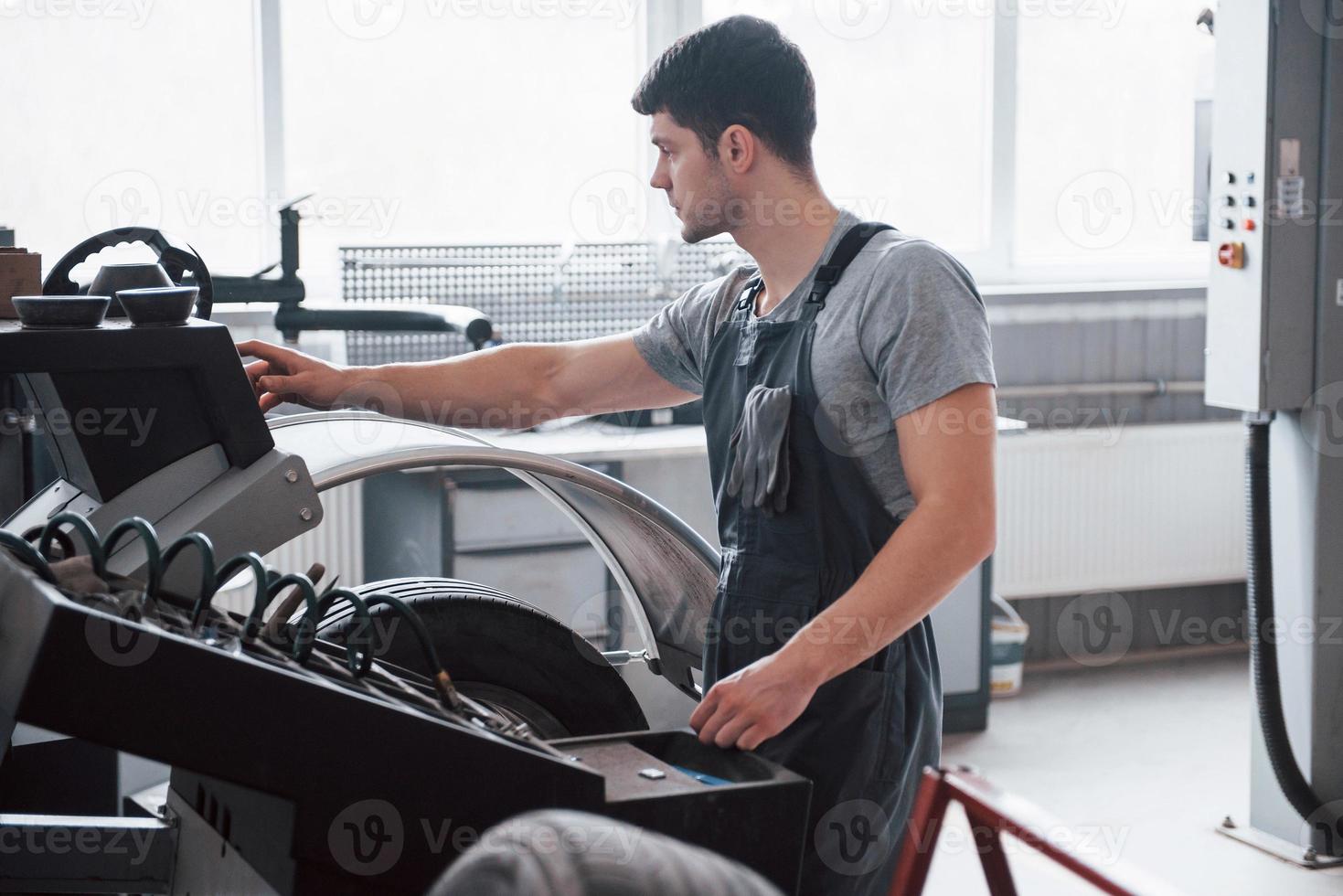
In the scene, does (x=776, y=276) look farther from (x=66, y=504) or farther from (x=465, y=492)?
(x=465, y=492)

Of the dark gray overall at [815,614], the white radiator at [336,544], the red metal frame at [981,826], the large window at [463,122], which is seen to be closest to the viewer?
the red metal frame at [981,826]

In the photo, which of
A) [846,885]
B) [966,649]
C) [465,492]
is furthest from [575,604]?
[846,885]

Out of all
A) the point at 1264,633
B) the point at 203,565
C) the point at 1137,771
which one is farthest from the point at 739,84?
the point at 1137,771

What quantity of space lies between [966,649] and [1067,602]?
37.0 inches

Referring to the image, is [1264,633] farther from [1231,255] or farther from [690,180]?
[690,180]

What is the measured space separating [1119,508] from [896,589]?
126 inches

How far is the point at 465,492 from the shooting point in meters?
3.33

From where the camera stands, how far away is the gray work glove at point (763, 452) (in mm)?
1499

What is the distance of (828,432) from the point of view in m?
1.50

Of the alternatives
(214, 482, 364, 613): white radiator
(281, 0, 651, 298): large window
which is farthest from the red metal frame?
(281, 0, 651, 298): large window

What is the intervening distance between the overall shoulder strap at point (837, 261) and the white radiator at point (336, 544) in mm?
2110

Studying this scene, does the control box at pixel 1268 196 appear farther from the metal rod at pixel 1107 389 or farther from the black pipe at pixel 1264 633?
the metal rod at pixel 1107 389

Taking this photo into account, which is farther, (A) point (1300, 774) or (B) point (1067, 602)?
(B) point (1067, 602)

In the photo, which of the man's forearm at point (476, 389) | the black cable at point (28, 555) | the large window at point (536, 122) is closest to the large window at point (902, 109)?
the large window at point (536, 122)
